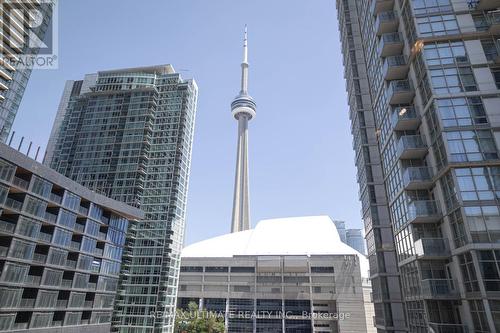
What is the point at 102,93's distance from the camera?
97188 millimetres

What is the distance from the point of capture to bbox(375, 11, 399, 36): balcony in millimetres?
39938

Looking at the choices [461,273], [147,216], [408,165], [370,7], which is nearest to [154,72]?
[147,216]

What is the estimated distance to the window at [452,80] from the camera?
3055 cm

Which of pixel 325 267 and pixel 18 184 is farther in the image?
pixel 325 267

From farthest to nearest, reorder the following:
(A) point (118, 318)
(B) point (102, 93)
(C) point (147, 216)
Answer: (B) point (102, 93), (C) point (147, 216), (A) point (118, 318)

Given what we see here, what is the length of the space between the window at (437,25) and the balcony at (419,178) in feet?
44.0

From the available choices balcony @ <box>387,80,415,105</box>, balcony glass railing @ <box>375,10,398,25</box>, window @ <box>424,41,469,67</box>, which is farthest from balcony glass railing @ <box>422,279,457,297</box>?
balcony glass railing @ <box>375,10,398,25</box>

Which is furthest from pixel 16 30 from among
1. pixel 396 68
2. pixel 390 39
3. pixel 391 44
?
pixel 396 68

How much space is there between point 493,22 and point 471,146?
502 inches

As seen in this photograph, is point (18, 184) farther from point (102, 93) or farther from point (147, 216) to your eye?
point (102, 93)

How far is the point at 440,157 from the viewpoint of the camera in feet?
98.3

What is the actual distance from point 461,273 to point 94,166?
280 feet

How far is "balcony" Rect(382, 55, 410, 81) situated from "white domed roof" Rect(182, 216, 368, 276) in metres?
76.7

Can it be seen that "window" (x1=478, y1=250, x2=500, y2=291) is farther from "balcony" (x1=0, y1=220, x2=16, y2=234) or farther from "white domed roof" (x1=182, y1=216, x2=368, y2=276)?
"white domed roof" (x1=182, y1=216, x2=368, y2=276)
